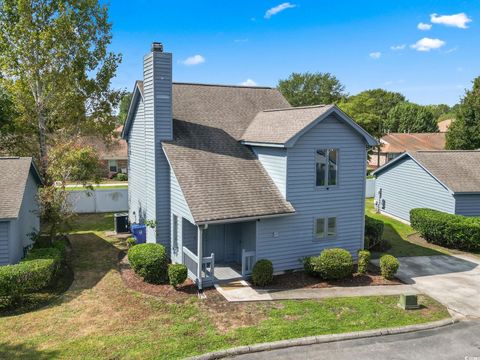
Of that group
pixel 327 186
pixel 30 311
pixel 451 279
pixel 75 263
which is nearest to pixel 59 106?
pixel 75 263

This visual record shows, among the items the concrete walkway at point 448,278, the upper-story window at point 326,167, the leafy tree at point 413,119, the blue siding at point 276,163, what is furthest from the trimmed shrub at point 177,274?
the leafy tree at point 413,119

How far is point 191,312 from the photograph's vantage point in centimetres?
1302

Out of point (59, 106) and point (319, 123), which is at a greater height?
point (59, 106)

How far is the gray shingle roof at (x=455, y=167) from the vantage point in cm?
2348

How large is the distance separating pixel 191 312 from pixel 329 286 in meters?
5.67

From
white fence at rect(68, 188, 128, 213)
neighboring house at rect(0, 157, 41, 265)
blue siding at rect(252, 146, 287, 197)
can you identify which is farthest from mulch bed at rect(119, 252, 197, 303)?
white fence at rect(68, 188, 128, 213)

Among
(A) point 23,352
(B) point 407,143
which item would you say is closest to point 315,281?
(A) point 23,352

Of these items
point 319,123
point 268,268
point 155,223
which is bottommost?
point 268,268

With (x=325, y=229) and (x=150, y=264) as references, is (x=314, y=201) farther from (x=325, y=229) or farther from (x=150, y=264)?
(x=150, y=264)

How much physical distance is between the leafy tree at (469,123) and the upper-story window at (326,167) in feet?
110

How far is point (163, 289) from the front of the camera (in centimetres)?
1489

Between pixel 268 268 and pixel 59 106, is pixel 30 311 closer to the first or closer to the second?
pixel 268 268

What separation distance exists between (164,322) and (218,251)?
572 cm

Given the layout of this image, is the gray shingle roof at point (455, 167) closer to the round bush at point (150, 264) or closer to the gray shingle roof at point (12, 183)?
the round bush at point (150, 264)
